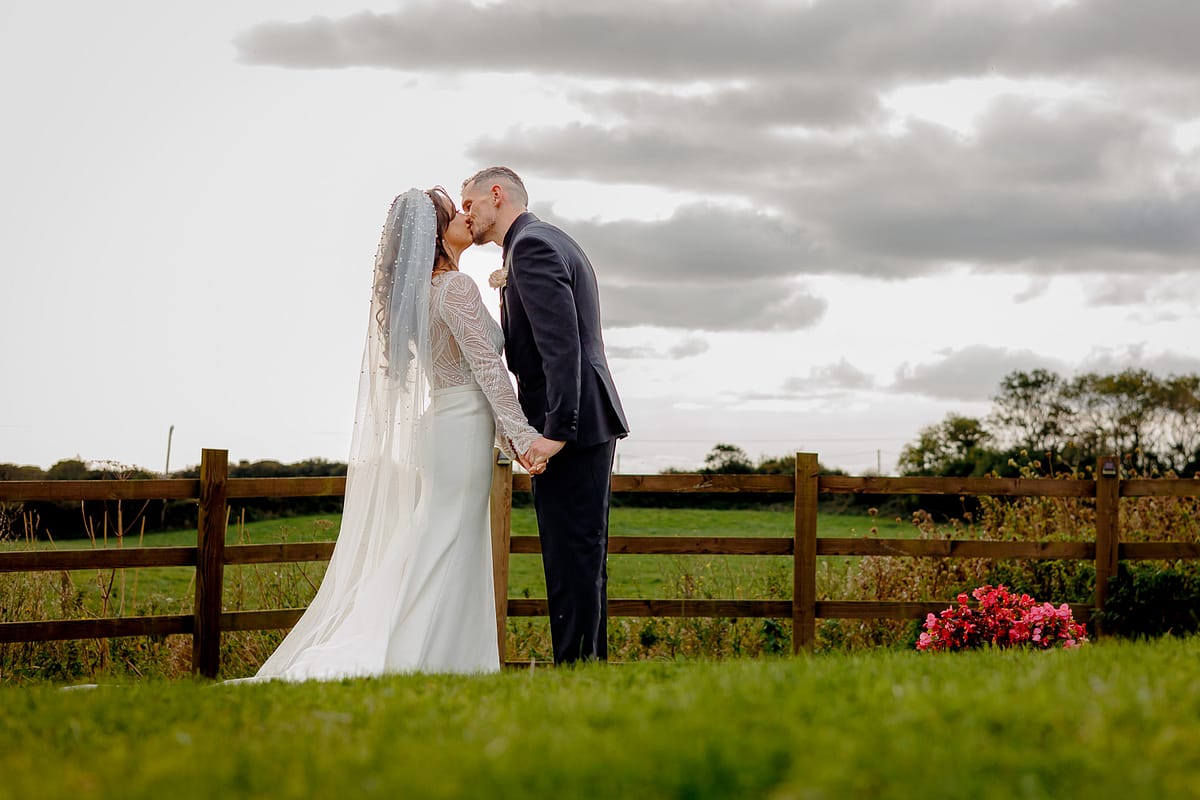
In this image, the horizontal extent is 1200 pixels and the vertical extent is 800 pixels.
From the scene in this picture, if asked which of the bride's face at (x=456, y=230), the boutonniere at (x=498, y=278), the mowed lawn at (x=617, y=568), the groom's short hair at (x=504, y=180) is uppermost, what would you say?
the groom's short hair at (x=504, y=180)

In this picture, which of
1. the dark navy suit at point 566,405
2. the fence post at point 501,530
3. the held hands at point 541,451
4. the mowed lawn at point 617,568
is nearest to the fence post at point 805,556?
the mowed lawn at point 617,568

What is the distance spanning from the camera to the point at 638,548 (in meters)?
7.12

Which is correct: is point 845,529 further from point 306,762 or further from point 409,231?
point 306,762

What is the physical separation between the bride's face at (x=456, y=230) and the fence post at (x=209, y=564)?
7.38ft

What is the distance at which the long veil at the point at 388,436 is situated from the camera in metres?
5.02

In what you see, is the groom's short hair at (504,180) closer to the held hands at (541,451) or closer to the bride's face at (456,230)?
the bride's face at (456,230)

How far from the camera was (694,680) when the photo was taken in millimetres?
3434

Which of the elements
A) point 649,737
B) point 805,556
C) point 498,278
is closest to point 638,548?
point 805,556

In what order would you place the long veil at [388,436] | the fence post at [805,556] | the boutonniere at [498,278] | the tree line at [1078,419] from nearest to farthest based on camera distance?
1. the long veil at [388,436]
2. the boutonniere at [498,278]
3. the fence post at [805,556]
4. the tree line at [1078,419]

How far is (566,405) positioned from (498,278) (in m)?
0.80

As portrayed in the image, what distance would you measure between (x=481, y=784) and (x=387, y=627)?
270cm

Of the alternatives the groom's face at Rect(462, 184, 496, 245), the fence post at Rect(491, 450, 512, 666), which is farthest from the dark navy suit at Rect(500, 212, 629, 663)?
the fence post at Rect(491, 450, 512, 666)

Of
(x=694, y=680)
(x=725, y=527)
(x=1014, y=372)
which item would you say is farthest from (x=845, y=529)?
(x=694, y=680)

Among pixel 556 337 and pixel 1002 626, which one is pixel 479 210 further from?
pixel 1002 626
